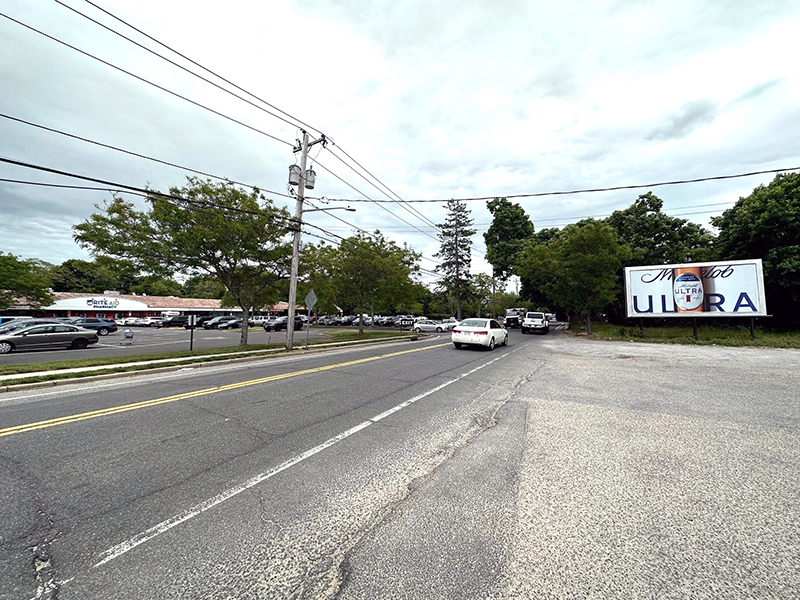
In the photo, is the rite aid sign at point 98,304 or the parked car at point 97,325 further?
the rite aid sign at point 98,304

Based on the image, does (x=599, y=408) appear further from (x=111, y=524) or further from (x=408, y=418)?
(x=111, y=524)

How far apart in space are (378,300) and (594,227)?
1745cm

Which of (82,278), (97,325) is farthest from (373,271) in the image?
(82,278)

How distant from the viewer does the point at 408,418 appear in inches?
215

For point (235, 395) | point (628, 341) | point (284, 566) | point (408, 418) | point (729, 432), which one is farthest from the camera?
point (628, 341)

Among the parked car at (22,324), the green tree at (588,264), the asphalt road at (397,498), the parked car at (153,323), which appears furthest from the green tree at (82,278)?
the asphalt road at (397,498)

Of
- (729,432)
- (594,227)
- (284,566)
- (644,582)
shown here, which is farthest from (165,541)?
(594,227)

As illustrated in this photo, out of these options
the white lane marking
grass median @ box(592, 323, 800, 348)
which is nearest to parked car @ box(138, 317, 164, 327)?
grass median @ box(592, 323, 800, 348)

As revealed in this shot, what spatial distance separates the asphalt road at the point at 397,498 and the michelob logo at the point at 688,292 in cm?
1812

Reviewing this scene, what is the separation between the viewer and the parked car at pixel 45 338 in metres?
16.5

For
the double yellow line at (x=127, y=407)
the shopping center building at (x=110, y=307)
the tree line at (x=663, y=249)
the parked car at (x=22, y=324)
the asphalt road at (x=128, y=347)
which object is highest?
the tree line at (x=663, y=249)

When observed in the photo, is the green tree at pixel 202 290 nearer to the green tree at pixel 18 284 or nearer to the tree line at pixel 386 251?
the green tree at pixel 18 284

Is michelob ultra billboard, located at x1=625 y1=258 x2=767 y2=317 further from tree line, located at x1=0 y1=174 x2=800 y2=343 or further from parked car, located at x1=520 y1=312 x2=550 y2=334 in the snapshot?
parked car, located at x1=520 y1=312 x2=550 y2=334

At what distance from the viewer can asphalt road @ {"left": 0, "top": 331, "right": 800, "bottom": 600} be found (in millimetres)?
2152
